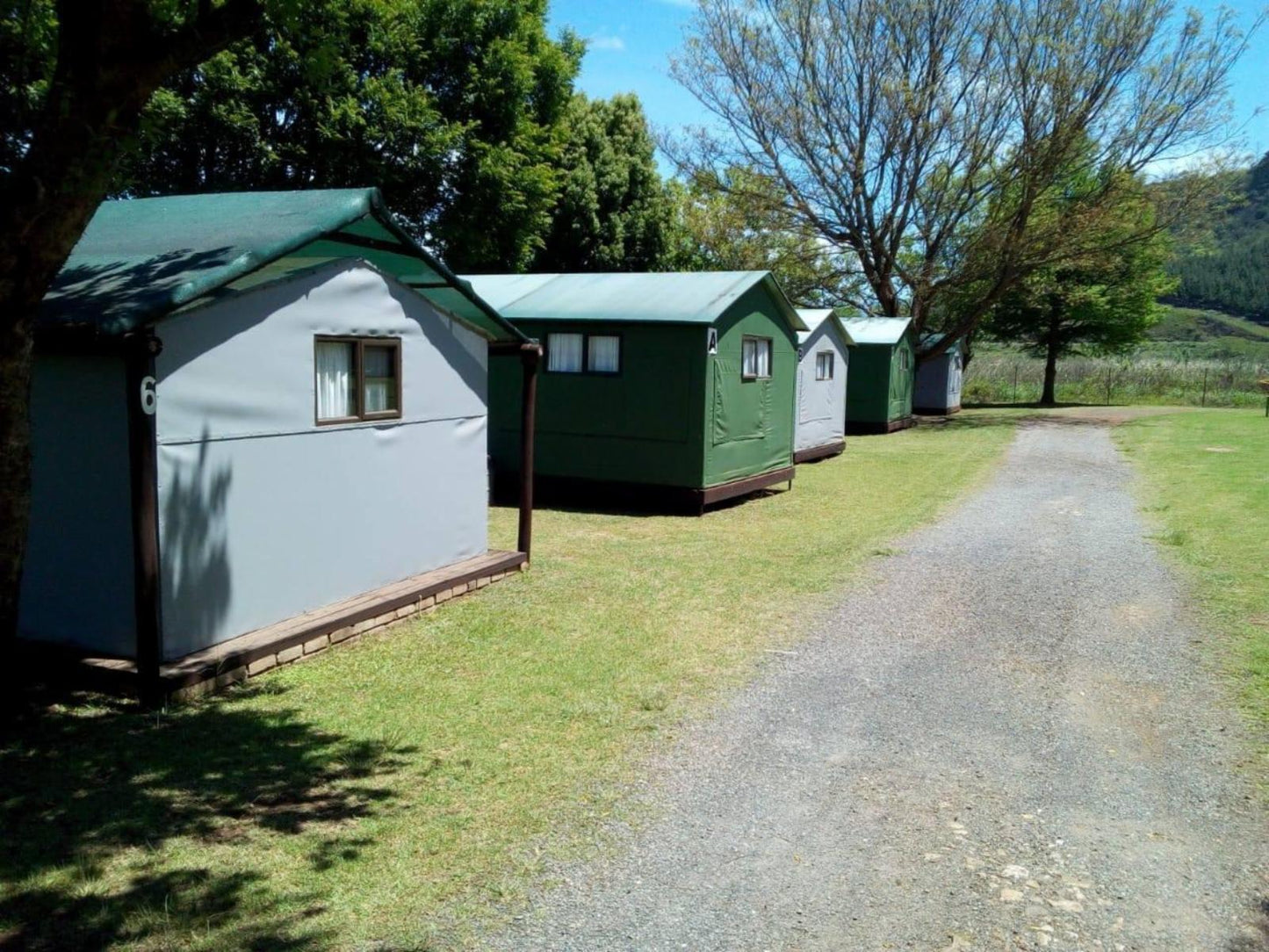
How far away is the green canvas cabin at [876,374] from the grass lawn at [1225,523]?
546 cm

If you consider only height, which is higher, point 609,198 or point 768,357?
point 609,198

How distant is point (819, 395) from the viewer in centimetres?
2025

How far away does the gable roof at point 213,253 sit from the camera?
5676 mm

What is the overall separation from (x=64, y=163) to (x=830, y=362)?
1736 cm

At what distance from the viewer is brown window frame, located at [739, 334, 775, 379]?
14.0 metres

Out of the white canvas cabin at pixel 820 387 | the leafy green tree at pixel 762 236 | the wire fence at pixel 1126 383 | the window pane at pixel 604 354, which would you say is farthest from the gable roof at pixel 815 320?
the wire fence at pixel 1126 383

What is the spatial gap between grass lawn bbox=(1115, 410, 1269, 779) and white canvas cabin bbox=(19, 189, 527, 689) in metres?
5.72

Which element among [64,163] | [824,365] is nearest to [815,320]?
[824,365]

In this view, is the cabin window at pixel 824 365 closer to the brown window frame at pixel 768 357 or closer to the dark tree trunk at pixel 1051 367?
the brown window frame at pixel 768 357

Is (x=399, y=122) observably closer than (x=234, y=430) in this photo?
No

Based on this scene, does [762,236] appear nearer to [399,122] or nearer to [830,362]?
[830,362]

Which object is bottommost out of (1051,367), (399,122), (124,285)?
(124,285)

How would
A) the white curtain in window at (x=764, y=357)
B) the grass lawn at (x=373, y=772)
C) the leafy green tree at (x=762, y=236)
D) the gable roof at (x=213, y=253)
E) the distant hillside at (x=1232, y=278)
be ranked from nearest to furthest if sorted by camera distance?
the grass lawn at (x=373, y=772)
the gable roof at (x=213, y=253)
the white curtain in window at (x=764, y=357)
the leafy green tree at (x=762, y=236)
the distant hillside at (x=1232, y=278)

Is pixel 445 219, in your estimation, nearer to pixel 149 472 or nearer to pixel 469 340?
pixel 469 340
